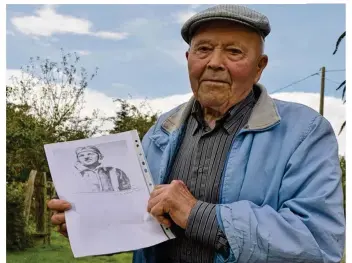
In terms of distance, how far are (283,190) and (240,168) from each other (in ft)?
0.42

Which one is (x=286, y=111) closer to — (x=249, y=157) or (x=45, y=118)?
(x=249, y=157)

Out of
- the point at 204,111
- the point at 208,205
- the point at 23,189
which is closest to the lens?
the point at 208,205

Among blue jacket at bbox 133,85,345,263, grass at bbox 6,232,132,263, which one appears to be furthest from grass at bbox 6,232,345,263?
blue jacket at bbox 133,85,345,263

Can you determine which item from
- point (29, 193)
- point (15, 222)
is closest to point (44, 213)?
point (29, 193)

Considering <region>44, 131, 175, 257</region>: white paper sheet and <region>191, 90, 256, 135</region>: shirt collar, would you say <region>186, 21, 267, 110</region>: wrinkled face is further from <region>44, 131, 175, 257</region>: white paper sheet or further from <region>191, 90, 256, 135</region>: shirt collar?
<region>44, 131, 175, 257</region>: white paper sheet

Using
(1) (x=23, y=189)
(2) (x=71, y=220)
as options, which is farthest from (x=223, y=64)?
(1) (x=23, y=189)

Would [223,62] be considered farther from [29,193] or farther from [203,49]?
[29,193]

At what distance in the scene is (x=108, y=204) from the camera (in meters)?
1.32

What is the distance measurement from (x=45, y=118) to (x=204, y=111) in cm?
577

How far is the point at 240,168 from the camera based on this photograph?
128 centimetres

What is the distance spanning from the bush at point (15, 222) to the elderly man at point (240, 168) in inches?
170

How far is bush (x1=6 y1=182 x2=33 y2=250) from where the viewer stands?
540 cm

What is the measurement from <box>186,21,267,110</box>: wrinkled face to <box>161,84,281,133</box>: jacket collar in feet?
0.19

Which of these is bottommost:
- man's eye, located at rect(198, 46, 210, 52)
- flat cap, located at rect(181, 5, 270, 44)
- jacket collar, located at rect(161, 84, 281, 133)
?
jacket collar, located at rect(161, 84, 281, 133)
